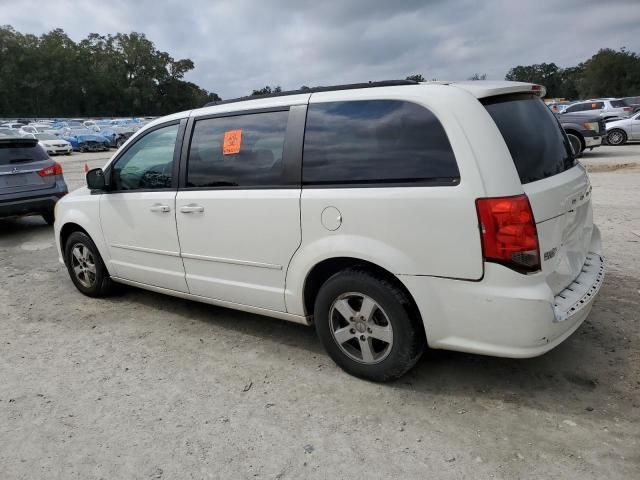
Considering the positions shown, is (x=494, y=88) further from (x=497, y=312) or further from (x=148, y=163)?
(x=148, y=163)

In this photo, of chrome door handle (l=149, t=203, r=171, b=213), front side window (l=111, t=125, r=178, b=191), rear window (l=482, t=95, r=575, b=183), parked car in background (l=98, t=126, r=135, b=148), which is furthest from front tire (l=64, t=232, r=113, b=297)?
parked car in background (l=98, t=126, r=135, b=148)

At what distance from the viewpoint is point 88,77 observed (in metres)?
91.1

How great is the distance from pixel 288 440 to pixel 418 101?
2.03 m

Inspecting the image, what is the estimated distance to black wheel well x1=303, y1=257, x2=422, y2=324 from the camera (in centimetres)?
304

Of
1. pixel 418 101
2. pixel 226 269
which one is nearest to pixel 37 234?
pixel 226 269

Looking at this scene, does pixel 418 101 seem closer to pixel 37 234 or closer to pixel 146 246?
pixel 146 246

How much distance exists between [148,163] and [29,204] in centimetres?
502

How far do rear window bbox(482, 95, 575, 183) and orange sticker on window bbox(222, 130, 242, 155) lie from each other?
1.73 metres

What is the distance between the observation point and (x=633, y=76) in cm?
8094

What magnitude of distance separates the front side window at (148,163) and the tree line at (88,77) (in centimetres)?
9007

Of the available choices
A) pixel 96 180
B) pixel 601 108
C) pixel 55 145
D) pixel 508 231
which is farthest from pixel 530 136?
pixel 55 145

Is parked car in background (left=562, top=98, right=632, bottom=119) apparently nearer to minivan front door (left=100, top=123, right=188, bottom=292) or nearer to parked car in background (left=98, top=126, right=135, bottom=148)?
minivan front door (left=100, top=123, right=188, bottom=292)

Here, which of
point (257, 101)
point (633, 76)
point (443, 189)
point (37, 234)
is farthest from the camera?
point (633, 76)

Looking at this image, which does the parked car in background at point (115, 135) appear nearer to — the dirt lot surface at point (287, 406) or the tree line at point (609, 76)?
the dirt lot surface at point (287, 406)
